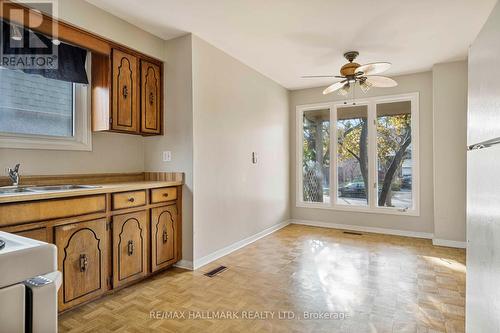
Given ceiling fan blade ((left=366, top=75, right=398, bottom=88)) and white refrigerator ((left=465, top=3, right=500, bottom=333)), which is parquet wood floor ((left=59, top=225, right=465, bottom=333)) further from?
ceiling fan blade ((left=366, top=75, right=398, bottom=88))

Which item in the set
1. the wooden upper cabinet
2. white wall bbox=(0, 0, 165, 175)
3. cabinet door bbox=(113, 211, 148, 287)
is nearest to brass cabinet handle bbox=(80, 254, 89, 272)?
cabinet door bbox=(113, 211, 148, 287)

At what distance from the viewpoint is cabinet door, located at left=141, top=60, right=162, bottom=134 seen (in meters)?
2.95

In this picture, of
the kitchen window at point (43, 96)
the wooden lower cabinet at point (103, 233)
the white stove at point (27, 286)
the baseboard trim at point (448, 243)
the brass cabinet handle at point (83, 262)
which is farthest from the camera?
the baseboard trim at point (448, 243)

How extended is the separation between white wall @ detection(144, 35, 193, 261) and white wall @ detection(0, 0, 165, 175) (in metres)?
0.23

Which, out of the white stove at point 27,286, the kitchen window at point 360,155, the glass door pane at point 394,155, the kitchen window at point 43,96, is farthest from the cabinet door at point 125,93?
the glass door pane at point 394,155

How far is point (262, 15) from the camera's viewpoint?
8.55 feet

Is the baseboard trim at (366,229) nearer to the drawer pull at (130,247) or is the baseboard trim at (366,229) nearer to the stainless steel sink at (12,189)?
the drawer pull at (130,247)

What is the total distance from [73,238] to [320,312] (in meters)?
1.95

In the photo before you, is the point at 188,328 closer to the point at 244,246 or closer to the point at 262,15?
the point at 244,246

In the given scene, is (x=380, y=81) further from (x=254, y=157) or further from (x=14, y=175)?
(x=14, y=175)

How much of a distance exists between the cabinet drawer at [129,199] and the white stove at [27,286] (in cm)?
179

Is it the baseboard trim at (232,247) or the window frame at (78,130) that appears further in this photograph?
the baseboard trim at (232,247)

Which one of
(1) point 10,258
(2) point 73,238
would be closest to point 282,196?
(2) point 73,238

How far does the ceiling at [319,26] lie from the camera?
8.01ft
